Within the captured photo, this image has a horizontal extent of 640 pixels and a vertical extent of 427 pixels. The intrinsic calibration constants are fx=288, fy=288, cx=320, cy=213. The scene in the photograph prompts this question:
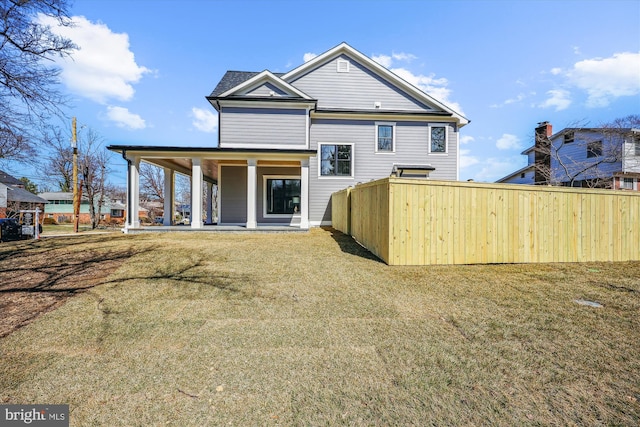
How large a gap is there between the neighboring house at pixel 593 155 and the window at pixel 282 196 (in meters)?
17.1

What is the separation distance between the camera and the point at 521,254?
646cm

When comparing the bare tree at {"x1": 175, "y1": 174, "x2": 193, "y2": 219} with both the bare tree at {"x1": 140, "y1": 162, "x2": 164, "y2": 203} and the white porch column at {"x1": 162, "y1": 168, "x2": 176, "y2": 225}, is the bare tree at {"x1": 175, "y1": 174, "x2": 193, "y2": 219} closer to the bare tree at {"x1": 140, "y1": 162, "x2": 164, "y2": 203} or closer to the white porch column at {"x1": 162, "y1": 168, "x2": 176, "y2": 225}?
the bare tree at {"x1": 140, "y1": 162, "x2": 164, "y2": 203}

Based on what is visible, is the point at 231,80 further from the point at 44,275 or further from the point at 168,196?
the point at 44,275

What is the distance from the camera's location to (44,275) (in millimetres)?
5527

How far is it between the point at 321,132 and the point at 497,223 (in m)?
9.80

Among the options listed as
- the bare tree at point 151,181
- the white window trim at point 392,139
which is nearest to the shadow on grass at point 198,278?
the white window trim at point 392,139

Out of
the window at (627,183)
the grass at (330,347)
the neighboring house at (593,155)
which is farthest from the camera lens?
the window at (627,183)

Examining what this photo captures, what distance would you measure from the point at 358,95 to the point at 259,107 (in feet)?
16.9

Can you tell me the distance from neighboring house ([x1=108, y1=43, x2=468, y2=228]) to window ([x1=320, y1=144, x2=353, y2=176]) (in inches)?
2.0

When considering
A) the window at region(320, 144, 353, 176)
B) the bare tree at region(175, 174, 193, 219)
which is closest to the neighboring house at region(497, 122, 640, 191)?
the window at region(320, 144, 353, 176)

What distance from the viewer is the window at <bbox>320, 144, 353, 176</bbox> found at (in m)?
14.3

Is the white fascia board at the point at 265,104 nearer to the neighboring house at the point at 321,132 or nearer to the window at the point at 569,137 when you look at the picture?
the neighboring house at the point at 321,132

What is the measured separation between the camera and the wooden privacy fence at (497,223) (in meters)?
6.05

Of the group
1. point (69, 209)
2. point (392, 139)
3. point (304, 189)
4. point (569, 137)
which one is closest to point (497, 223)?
point (304, 189)
